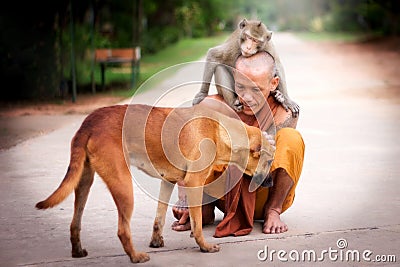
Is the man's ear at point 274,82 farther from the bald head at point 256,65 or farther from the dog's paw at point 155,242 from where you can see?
the dog's paw at point 155,242

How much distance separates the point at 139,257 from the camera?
4957 mm

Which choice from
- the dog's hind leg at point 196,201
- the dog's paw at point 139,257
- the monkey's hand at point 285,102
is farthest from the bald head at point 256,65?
the dog's paw at point 139,257

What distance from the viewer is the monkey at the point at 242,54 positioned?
19.1 feet

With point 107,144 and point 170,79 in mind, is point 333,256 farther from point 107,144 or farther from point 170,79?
point 170,79

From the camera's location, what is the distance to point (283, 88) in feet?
19.8

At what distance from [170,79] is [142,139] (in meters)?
15.8

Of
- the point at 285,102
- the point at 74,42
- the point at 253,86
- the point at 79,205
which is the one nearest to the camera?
the point at 79,205

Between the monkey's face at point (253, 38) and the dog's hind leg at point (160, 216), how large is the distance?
3.95ft

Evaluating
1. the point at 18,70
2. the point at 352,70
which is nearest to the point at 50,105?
Result: the point at 18,70

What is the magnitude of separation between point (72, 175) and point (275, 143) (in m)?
1.67

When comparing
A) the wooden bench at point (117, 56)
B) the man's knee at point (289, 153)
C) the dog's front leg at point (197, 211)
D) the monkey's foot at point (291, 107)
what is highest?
the monkey's foot at point (291, 107)

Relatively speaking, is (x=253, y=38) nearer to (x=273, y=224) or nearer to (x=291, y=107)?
(x=291, y=107)

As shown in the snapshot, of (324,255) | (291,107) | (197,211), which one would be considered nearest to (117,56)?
(291,107)

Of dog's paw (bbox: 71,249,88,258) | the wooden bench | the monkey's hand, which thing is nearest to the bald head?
the monkey's hand
